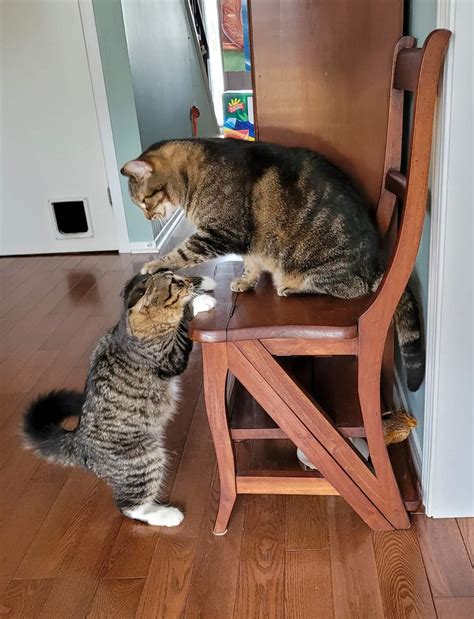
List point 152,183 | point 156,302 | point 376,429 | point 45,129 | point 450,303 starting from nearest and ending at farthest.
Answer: point 450,303
point 376,429
point 156,302
point 152,183
point 45,129

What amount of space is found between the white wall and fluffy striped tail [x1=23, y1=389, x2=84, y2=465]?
2118mm

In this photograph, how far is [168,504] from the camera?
150 cm

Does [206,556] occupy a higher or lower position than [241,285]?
lower

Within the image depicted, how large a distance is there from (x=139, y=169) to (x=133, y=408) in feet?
2.05

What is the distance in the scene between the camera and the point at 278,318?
47.1 inches

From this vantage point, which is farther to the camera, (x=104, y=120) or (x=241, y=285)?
(x=104, y=120)

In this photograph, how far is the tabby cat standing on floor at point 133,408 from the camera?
55.4 inches

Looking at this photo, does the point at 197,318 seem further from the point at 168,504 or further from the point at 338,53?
the point at 338,53

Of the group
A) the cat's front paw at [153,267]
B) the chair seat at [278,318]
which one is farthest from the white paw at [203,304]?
the cat's front paw at [153,267]

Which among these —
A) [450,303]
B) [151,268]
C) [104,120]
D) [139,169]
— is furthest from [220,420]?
[104,120]

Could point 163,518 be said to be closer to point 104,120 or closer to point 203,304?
point 203,304

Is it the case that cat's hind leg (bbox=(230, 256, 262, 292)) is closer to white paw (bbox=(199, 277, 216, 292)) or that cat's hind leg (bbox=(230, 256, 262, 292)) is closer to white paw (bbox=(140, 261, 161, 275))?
white paw (bbox=(199, 277, 216, 292))

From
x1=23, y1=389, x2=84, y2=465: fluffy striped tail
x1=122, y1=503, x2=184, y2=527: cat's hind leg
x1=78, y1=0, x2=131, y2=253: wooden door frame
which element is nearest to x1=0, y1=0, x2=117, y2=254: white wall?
x1=78, y1=0, x2=131, y2=253: wooden door frame

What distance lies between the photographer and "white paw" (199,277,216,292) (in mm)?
1422
